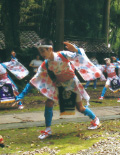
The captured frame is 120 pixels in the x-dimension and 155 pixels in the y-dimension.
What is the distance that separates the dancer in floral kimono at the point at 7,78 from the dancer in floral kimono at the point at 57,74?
3583mm

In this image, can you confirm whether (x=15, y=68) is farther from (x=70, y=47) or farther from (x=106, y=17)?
(x=106, y=17)

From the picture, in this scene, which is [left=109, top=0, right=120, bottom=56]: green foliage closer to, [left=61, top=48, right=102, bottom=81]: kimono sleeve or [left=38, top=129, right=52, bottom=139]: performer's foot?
[left=61, top=48, right=102, bottom=81]: kimono sleeve

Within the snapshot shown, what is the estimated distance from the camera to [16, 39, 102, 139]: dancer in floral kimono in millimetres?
5824

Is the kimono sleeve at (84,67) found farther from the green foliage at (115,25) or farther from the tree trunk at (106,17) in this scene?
the green foliage at (115,25)

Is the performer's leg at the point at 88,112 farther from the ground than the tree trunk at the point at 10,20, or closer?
closer

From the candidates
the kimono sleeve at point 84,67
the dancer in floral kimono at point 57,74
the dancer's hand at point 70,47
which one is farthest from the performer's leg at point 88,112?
the dancer's hand at point 70,47

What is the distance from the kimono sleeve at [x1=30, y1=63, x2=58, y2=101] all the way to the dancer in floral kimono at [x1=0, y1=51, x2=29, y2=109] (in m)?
3.58

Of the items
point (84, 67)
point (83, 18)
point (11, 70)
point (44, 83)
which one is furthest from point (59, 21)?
point (44, 83)

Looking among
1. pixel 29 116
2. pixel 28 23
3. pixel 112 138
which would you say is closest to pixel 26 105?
pixel 29 116

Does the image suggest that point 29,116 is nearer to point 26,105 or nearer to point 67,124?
point 67,124

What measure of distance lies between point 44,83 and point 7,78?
402cm

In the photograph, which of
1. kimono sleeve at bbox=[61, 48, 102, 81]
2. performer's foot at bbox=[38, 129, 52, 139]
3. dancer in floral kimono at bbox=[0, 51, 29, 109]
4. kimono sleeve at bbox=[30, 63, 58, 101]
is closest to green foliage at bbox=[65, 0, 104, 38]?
dancer in floral kimono at bbox=[0, 51, 29, 109]

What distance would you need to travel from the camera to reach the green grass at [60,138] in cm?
520

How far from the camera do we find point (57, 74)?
5.94 m
